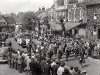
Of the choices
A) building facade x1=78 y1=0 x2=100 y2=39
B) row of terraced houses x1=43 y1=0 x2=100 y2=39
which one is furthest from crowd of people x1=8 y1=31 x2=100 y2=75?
row of terraced houses x1=43 y1=0 x2=100 y2=39

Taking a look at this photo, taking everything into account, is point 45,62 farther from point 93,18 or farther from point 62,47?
point 93,18

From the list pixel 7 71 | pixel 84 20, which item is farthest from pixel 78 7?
pixel 7 71

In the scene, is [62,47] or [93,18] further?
[93,18]

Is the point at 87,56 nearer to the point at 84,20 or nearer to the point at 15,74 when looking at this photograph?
the point at 15,74

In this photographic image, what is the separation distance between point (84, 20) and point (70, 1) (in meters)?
A: 11.5

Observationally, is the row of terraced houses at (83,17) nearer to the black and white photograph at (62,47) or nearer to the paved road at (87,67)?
the black and white photograph at (62,47)

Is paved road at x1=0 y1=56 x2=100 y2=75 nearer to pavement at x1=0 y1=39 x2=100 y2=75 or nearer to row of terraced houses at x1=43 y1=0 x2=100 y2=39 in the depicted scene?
pavement at x1=0 y1=39 x2=100 y2=75

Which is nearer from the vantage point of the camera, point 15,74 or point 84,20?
point 15,74

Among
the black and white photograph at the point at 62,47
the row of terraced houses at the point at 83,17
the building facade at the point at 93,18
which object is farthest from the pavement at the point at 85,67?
the row of terraced houses at the point at 83,17

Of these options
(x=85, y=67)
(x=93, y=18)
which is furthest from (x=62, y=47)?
(x=93, y=18)

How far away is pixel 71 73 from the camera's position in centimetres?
1291

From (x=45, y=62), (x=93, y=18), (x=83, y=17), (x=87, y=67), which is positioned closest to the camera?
(x=45, y=62)

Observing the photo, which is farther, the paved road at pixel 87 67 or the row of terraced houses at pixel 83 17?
the row of terraced houses at pixel 83 17

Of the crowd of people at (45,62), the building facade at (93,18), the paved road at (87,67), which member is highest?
the building facade at (93,18)
